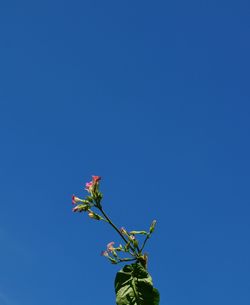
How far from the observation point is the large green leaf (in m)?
3.48

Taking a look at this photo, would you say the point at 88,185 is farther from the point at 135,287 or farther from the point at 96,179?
the point at 135,287

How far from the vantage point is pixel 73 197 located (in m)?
4.66

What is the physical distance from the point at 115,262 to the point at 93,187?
79cm

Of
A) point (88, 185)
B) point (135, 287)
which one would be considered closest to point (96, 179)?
point (88, 185)

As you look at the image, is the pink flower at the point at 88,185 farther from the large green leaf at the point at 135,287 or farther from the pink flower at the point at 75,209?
the large green leaf at the point at 135,287

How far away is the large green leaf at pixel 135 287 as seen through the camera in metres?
3.48

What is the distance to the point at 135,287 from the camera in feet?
11.7

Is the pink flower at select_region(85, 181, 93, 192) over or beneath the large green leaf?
over

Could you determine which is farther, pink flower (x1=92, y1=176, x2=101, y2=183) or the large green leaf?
pink flower (x1=92, y1=176, x2=101, y2=183)

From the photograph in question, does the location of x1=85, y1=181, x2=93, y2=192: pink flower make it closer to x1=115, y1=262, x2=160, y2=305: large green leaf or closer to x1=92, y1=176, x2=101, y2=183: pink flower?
x1=92, y1=176, x2=101, y2=183: pink flower

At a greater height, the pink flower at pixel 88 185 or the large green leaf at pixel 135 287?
the pink flower at pixel 88 185

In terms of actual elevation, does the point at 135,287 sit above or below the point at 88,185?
below

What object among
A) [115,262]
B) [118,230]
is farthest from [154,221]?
[118,230]

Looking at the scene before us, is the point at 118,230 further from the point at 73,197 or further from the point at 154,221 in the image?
the point at 73,197
